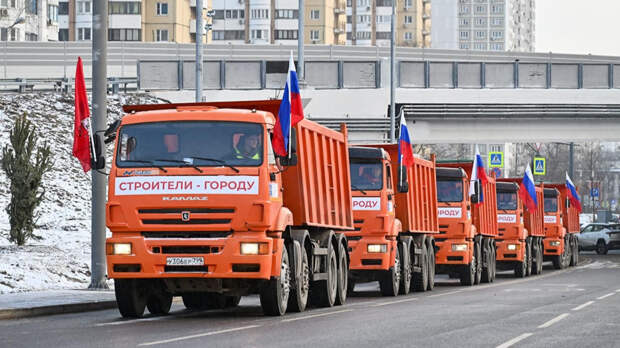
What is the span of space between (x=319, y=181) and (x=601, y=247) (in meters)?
54.3

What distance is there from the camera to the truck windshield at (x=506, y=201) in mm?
41938

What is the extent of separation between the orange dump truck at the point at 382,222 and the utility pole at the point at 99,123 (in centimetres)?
475

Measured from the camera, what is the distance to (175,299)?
26062 mm

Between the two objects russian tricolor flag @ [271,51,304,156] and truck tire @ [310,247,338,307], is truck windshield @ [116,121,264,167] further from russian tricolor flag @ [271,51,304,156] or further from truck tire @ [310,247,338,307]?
truck tire @ [310,247,338,307]

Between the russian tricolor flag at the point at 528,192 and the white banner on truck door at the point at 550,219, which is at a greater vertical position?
Answer: the russian tricolor flag at the point at 528,192

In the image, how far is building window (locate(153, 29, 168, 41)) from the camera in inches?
5453

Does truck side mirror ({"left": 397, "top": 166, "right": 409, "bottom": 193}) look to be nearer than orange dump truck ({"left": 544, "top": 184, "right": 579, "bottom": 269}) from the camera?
Yes

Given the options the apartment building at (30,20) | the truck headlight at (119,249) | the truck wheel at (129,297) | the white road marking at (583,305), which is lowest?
the white road marking at (583,305)

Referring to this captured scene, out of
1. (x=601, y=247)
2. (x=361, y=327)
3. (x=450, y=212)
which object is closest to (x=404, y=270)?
(x=450, y=212)

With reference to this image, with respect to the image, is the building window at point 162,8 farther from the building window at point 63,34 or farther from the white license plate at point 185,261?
the white license plate at point 185,261

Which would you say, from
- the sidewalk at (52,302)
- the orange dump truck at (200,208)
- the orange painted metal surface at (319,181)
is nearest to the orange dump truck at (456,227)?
the orange painted metal surface at (319,181)

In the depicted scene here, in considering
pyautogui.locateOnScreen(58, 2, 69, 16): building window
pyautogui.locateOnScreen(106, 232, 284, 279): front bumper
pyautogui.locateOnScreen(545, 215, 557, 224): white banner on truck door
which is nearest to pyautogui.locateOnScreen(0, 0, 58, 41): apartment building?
pyautogui.locateOnScreen(58, 2, 69, 16): building window

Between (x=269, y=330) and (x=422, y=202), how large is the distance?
49.4 ft

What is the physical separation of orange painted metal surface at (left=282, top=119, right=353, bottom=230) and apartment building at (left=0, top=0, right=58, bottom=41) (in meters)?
89.1
